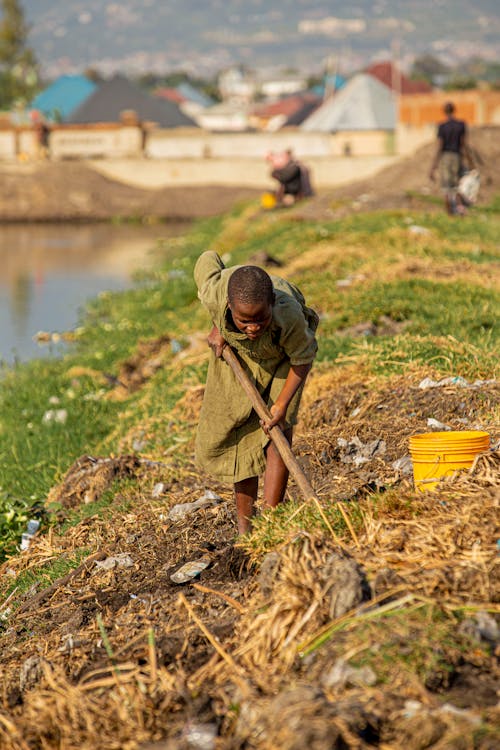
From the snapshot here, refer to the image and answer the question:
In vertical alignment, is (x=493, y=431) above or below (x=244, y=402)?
below

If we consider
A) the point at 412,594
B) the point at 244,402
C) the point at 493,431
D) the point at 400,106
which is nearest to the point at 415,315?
the point at 493,431

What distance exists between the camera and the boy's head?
4.23m

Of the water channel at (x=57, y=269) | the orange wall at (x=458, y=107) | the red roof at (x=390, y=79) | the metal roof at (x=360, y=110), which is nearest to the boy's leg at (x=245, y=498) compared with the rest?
the water channel at (x=57, y=269)

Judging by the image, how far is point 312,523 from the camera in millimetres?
4156

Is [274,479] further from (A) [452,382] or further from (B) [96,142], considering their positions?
(B) [96,142]

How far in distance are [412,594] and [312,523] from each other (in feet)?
2.28

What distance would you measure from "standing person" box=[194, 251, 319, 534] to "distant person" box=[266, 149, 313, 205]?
59.6ft

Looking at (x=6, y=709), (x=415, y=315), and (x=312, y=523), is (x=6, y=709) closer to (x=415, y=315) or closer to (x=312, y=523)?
(x=312, y=523)

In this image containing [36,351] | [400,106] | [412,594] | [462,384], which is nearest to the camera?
[412,594]

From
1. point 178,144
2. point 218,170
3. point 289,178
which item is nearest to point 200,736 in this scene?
point 289,178

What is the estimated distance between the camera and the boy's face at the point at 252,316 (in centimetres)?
425

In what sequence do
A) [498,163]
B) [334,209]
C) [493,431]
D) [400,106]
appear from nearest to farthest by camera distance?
[493,431] < [334,209] < [498,163] < [400,106]

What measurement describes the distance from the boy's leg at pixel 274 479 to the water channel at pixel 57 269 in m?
8.57

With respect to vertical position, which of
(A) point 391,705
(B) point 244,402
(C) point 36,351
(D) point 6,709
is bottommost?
(C) point 36,351
